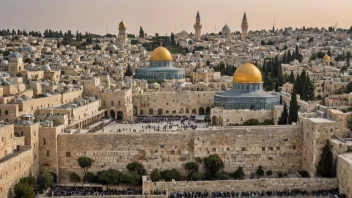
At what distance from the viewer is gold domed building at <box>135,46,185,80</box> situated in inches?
1831

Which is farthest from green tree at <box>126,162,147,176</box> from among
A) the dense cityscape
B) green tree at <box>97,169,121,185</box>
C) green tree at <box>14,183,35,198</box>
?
green tree at <box>14,183,35,198</box>

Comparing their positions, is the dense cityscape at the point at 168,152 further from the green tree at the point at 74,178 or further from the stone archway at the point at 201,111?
the stone archway at the point at 201,111

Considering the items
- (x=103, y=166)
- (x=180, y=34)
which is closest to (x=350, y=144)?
(x=103, y=166)

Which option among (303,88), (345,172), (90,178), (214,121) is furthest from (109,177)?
(303,88)

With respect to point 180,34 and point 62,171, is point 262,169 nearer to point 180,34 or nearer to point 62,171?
point 62,171

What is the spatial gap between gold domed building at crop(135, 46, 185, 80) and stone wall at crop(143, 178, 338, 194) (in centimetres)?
2545

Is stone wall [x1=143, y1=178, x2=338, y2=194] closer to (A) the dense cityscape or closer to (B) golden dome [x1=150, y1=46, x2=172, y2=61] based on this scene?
(A) the dense cityscape

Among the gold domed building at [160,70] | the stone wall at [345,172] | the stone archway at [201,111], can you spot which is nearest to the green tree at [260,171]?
the stone wall at [345,172]

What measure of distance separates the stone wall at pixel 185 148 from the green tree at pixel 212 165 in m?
0.44

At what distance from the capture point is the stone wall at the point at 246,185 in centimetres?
2130

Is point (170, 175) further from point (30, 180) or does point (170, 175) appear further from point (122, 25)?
point (122, 25)

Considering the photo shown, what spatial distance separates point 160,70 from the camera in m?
46.8

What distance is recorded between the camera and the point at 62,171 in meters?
23.3

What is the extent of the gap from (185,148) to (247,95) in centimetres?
1054
